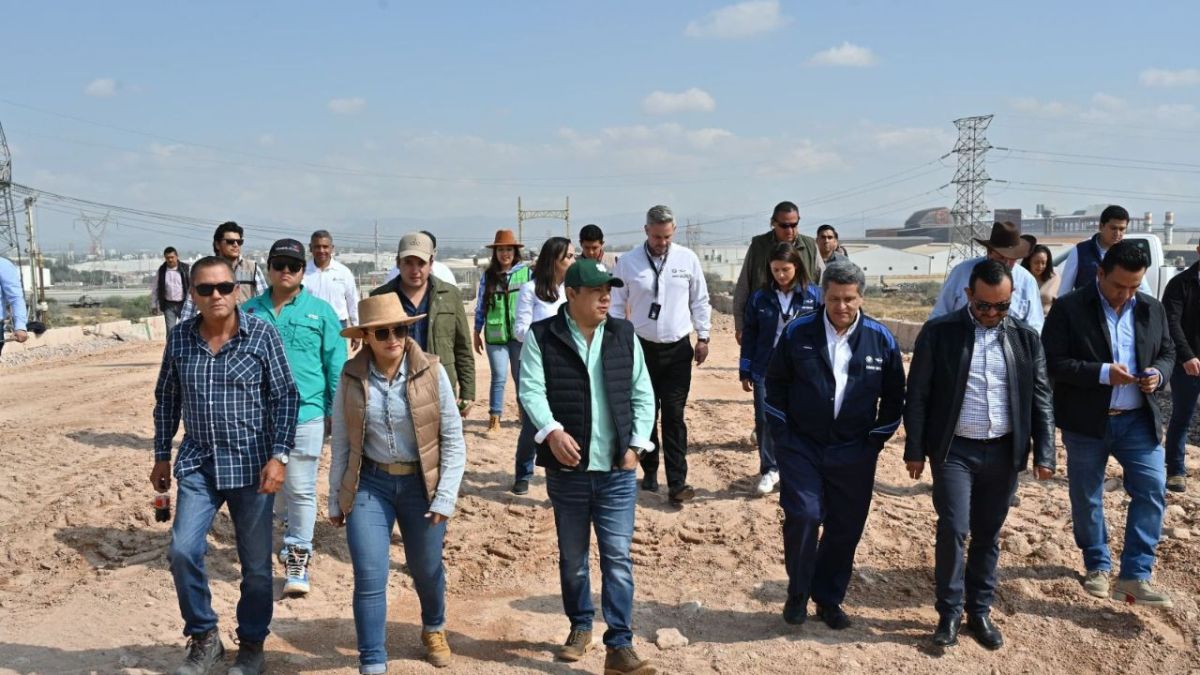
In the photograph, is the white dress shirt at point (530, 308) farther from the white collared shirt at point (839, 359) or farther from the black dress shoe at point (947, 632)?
the black dress shoe at point (947, 632)

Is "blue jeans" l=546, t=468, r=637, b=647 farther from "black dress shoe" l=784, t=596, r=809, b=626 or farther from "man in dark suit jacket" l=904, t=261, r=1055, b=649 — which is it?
"man in dark suit jacket" l=904, t=261, r=1055, b=649

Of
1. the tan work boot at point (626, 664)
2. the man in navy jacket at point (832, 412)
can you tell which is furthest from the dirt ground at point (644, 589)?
the man in navy jacket at point (832, 412)

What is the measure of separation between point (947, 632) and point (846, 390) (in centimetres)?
135

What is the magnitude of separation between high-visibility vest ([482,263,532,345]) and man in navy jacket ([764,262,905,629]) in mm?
4268

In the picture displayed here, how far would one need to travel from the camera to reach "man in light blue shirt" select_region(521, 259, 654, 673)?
180 inches

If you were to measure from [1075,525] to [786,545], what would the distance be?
191 centimetres

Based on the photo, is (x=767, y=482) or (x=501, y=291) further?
(x=501, y=291)

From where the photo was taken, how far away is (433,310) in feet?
21.2

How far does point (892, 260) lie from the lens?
349 ft

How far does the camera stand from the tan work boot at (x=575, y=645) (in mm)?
4879

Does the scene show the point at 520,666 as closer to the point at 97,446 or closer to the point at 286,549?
the point at 286,549

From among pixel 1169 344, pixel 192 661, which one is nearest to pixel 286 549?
pixel 192 661

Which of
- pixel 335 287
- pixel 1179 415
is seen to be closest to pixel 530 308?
pixel 335 287

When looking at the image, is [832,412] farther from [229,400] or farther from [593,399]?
[229,400]
